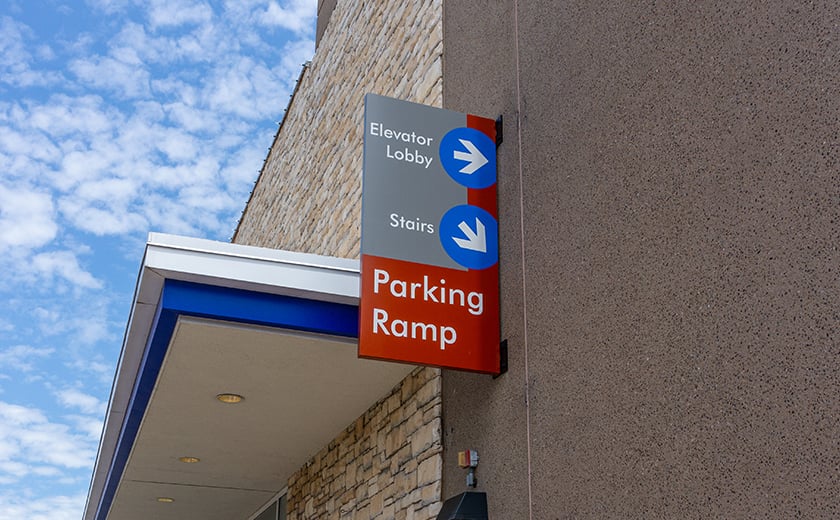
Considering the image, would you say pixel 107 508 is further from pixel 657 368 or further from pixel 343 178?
pixel 657 368

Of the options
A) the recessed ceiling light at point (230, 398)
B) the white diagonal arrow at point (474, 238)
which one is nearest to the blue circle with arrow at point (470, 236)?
the white diagonal arrow at point (474, 238)

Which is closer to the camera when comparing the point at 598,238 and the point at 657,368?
the point at 657,368

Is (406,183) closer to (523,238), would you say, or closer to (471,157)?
(471,157)

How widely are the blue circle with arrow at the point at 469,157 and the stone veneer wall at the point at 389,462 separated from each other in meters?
1.48

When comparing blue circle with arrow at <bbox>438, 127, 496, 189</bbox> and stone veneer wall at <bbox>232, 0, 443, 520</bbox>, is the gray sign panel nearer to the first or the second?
blue circle with arrow at <bbox>438, 127, 496, 189</bbox>

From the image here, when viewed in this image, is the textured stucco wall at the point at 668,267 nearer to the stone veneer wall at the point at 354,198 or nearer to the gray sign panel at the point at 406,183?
the gray sign panel at the point at 406,183

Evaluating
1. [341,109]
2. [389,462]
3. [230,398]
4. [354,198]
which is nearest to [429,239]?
[389,462]

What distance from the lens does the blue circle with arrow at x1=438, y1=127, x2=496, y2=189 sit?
6203 millimetres

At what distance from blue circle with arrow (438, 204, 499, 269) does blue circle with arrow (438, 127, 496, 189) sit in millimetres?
205

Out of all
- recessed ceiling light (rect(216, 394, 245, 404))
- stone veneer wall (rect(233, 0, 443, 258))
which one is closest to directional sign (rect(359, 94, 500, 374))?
stone veneer wall (rect(233, 0, 443, 258))

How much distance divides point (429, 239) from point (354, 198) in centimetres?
356

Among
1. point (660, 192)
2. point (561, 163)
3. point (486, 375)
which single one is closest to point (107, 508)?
point (486, 375)

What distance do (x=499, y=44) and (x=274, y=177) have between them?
27.2 ft

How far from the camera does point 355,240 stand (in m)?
9.05
